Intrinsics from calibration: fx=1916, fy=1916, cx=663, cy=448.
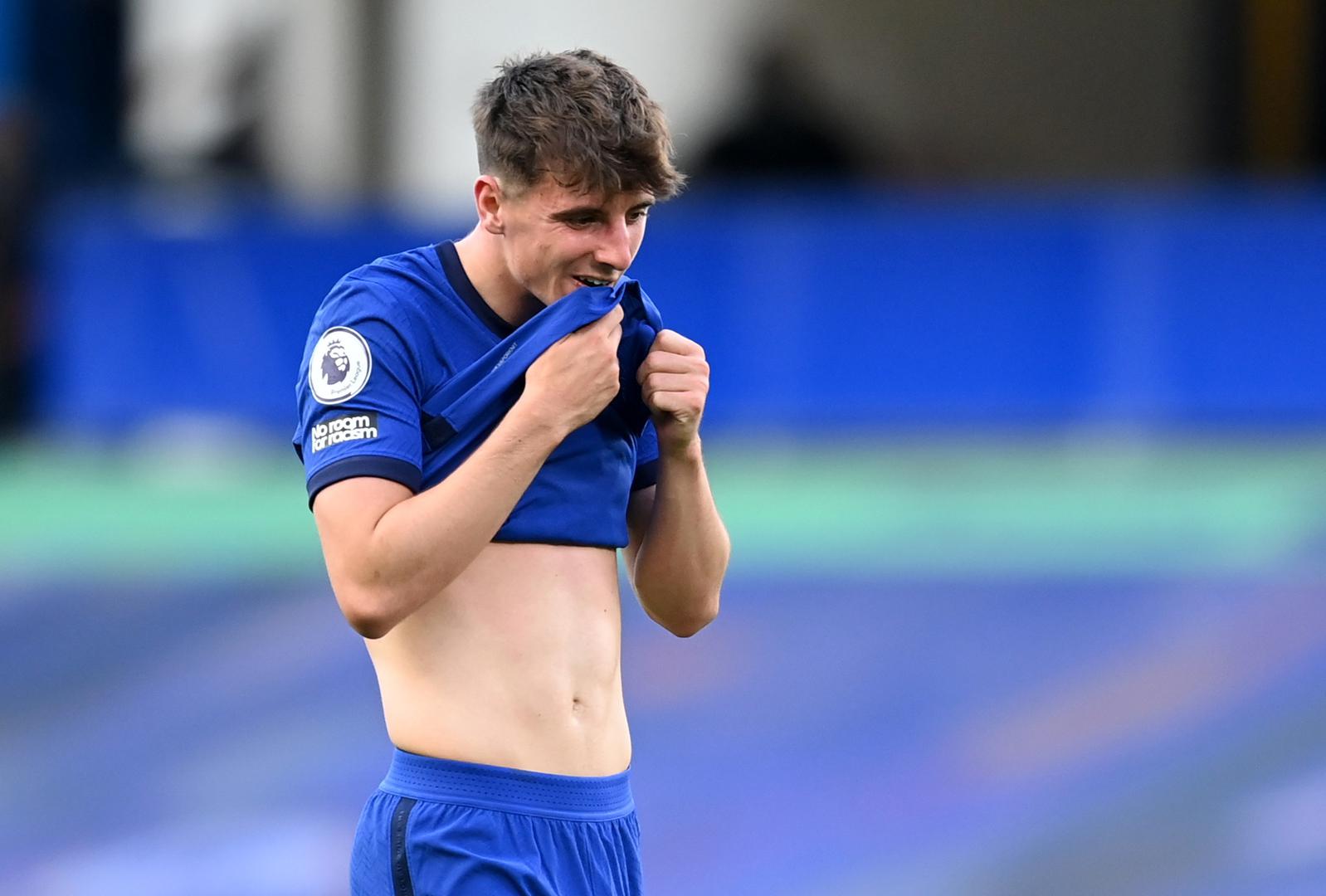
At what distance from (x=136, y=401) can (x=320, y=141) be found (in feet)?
16.3

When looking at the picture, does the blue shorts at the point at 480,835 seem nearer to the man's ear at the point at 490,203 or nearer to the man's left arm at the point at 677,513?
the man's left arm at the point at 677,513

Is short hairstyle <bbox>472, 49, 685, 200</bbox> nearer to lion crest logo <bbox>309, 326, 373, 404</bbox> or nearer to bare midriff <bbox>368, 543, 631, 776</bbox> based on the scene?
lion crest logo <bbox>309, 326, 373, 404</bbox>

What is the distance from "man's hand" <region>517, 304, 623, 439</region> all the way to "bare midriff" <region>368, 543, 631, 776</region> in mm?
234

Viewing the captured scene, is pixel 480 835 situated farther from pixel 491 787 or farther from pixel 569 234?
pixel 569 234

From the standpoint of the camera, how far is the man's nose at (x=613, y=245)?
9.08 ft

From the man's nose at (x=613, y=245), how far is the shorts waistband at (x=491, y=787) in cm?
76

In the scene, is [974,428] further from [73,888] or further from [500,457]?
[500,457]

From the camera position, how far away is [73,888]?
5855 millimetres

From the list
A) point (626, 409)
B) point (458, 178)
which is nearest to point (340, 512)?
point (626, 409)

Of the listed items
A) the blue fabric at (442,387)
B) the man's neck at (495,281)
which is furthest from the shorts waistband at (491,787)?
the man's neck at (495,281)

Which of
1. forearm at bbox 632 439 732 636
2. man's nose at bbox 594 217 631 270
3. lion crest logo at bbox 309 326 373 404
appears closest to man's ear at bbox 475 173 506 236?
man's nose at bbox 594 217 631 270

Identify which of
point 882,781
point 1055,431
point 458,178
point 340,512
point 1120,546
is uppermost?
point 458,178

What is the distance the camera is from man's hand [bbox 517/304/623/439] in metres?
2.72

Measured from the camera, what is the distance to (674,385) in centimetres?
288
